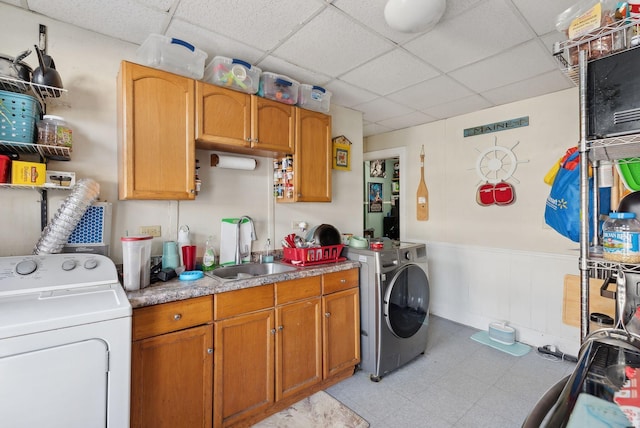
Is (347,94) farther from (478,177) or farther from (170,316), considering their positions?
(170,316)

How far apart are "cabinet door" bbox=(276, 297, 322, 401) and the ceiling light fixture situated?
5.93 ft

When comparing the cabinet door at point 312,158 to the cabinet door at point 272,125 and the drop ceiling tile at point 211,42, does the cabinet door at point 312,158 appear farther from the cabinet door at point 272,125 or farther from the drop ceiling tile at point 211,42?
the drop ceiling tile at point 211,42

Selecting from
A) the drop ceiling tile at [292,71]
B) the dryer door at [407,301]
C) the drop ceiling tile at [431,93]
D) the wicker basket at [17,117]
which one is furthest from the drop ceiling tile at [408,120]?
the wicker basket at [17,117]

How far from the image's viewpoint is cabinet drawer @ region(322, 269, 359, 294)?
7.31ft

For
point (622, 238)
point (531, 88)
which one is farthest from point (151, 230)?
point (531, 88)

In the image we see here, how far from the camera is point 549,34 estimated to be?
190cm

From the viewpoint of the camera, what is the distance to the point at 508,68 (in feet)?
7.67

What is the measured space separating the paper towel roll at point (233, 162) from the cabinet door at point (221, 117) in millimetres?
100

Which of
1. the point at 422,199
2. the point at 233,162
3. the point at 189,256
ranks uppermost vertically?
the point at 233,162

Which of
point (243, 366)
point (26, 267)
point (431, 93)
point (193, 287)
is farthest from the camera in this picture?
point (431, 93)

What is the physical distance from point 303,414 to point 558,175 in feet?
8.91

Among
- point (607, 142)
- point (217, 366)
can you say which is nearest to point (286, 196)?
point (217, 366)

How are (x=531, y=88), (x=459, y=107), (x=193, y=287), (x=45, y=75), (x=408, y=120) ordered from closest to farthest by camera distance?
(x=45, y=75)
(x=193, y=287)
(x=531, y=88)
(x=459, y=107)
(x=408, y=120)

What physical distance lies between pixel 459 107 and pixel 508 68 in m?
0.86
